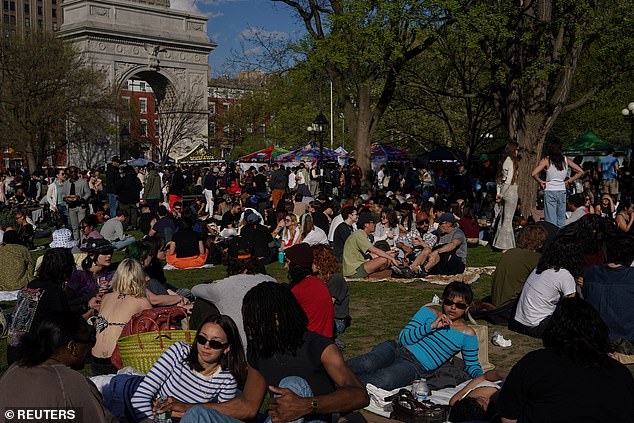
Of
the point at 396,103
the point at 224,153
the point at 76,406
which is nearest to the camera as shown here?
the point at 76,406

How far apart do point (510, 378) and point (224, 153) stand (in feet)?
270

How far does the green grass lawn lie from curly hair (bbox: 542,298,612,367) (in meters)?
3.67

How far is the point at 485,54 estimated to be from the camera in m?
19.9

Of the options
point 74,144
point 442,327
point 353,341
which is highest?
point 74,144

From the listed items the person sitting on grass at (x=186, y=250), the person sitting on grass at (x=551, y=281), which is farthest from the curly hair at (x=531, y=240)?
the person sitting on grass at (x=186, y=250)

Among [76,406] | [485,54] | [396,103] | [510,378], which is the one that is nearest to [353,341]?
[510,378]

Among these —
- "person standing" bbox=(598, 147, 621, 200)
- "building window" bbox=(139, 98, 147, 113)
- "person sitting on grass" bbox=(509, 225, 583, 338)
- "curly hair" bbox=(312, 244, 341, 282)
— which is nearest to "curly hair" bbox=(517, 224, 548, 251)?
"person sitting on grass" bbox=(509, 225, 583, 338)

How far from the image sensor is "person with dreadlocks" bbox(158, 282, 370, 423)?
4.44 m

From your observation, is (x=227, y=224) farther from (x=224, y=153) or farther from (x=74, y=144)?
(x=224, y=153)

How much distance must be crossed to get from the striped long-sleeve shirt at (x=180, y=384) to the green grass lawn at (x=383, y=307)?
3.60 m

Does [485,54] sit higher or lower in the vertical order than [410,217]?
higher

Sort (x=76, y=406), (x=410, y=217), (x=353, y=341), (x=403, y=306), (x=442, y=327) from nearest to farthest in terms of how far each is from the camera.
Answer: (x=76, y=406), (x=442, y=327), (x=353, y=341), (x=403, y=306), (x=410, y=217)

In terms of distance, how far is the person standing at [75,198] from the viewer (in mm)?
19125

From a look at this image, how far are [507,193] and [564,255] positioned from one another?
7501mm
